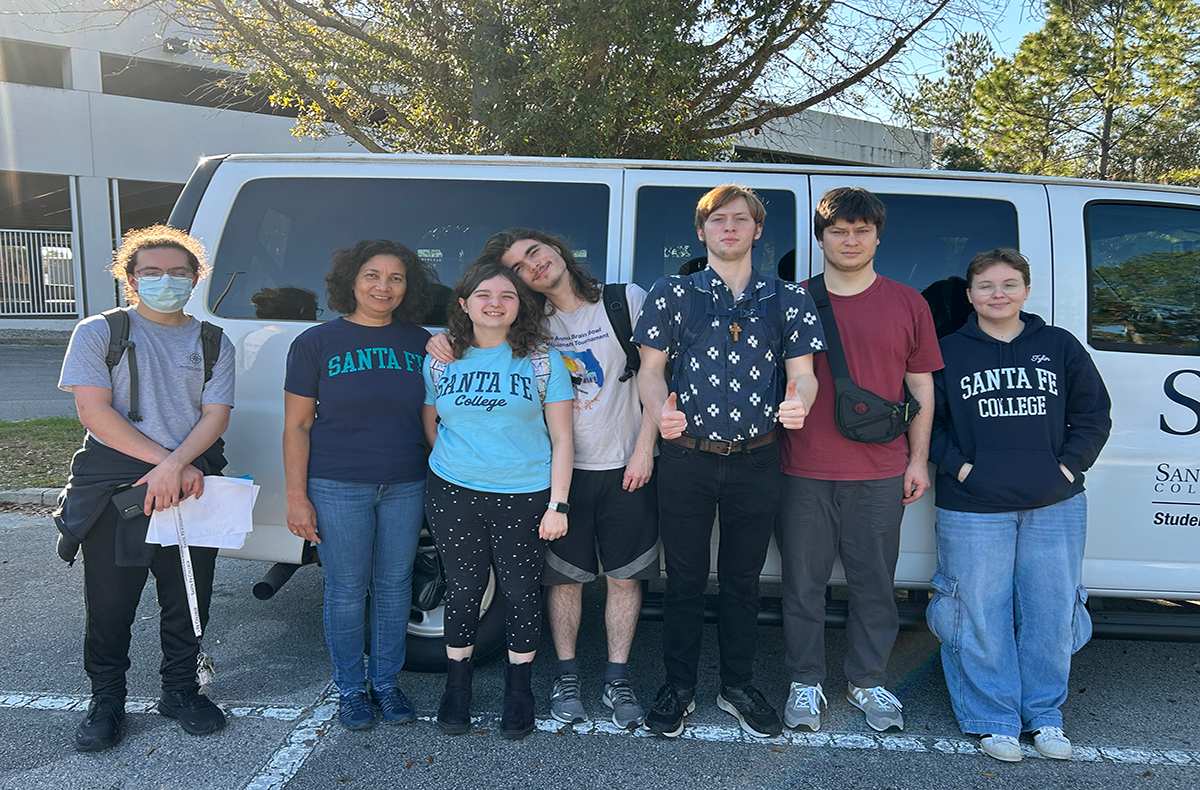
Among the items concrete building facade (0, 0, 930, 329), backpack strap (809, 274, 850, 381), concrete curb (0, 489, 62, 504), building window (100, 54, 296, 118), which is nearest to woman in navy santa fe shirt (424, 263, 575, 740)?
backpack strap (809, 274, 850, 381)

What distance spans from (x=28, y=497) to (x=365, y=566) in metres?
4.35

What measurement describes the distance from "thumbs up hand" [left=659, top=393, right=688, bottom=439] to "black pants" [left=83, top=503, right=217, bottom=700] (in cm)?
179

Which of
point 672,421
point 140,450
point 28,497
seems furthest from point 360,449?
point 28,497

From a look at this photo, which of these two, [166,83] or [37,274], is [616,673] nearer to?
[37,274]

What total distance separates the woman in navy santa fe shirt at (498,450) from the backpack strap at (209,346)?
2.62 feet

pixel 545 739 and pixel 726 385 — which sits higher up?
pixel 726 385

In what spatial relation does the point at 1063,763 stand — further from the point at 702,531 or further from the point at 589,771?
the point at 589,771

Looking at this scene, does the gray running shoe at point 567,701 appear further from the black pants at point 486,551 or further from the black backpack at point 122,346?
the black backpack at point 122,346

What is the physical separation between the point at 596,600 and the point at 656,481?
1573 millimetres

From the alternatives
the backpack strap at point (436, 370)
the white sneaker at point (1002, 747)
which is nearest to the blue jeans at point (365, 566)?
the backpack strap at point (436, 370)

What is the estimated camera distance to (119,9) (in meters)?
7.52

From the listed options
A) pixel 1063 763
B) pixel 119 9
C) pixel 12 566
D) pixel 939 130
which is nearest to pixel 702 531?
pixel 1063 763

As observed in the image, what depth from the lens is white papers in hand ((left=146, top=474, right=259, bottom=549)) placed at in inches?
112

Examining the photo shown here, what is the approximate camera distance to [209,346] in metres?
2.88
